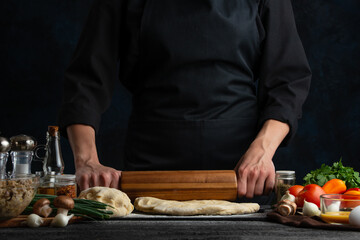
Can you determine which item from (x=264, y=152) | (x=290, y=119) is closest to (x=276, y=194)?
(x=264, y=152)

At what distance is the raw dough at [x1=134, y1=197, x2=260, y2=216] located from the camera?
128 cm

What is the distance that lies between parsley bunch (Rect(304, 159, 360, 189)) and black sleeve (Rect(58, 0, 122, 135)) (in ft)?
2.48

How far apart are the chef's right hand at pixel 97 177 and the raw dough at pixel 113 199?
0.14 m

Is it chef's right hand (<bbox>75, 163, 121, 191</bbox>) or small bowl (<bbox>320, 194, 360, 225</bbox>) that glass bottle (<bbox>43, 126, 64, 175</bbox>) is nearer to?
chef's right hand (<bbox>75, 163, 121, 191</bbox>)

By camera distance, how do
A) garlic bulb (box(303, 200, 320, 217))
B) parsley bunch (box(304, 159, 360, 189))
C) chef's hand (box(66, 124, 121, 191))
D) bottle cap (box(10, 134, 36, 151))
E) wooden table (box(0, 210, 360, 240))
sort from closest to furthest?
wooden table (box(0, 210, 360, 240)), garlic bulb (box(303, 200, 320, 217)), chef's hand (box(66, 124, 121, 191)), bottle cap (box(10, 134, 36, 151)), parsley bunch (box(304, 159, 360, 189))

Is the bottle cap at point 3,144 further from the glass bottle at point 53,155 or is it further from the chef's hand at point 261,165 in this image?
the chef's hand at point 261,165

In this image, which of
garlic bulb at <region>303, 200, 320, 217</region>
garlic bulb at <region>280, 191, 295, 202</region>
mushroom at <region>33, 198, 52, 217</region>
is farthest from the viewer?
garlic bulb at <region>280, 191, 295, 202</region>

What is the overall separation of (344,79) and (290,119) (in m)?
2.12

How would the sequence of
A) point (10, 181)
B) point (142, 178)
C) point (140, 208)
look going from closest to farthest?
1. point (10, 181)
2. point (140, 208)
3. point (142, 178)

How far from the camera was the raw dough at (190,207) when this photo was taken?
50.3 inches

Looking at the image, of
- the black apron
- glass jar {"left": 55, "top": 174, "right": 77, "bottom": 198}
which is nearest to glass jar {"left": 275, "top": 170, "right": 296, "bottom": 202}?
the black apron

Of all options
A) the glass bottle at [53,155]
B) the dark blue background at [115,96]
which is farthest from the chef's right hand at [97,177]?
the dark blue background at [115,96]

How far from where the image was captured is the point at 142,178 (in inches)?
57.4

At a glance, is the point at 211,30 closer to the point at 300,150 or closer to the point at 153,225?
the point at 153,225
